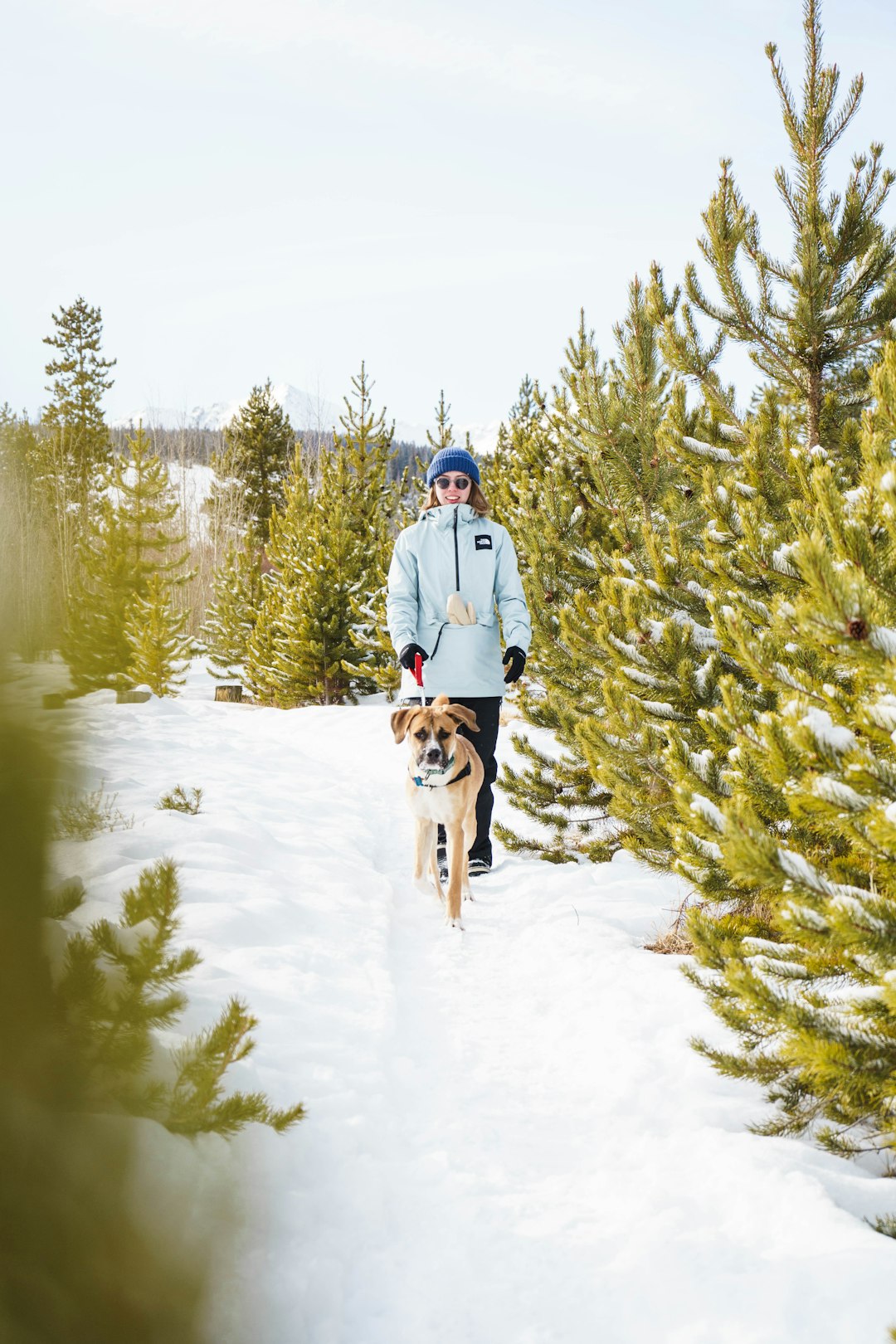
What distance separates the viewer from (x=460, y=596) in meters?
5.13

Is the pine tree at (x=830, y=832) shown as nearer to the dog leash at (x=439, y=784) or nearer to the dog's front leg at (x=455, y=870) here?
the dog's front leg at (x=455, y=870)

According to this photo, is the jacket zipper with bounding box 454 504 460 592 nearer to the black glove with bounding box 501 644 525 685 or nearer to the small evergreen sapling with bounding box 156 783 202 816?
the black glove with bounding box 501 644 525 685

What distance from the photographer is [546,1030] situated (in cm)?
334

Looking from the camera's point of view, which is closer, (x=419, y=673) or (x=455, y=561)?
(x=419, y=673)

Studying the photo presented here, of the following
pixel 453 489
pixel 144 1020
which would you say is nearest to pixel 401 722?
pixel 453 489

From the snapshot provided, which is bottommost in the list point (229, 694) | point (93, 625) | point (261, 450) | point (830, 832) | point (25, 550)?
point (229, 694)

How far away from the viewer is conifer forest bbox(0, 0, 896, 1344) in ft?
3.66

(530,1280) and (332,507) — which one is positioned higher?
(332,507)

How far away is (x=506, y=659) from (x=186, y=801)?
2.50 m

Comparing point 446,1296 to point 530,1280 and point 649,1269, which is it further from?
point 649,1269

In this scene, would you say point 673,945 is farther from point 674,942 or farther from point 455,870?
point 455,870

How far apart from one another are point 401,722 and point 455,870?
932 millimetres

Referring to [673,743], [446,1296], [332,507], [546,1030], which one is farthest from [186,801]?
[332,507]

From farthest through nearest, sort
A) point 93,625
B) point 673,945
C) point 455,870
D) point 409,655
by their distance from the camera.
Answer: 1. point 409,655
2. point 455,870
3. point 673,945
4. point 93,625
